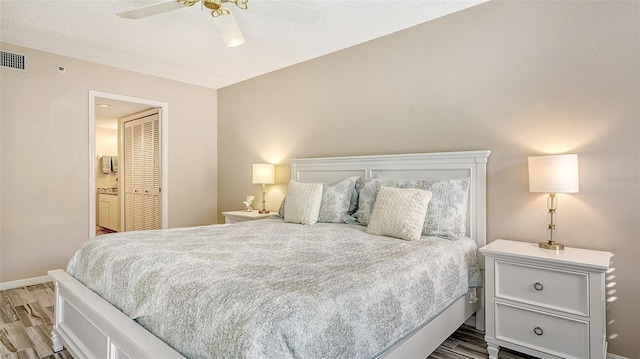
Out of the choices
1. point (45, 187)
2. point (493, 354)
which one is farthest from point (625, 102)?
point (45, 187)

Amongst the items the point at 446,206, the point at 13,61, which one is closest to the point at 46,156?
the point at 13,61

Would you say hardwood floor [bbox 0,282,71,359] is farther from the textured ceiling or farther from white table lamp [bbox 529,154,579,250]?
white table lamp [bbox 529,154,579,250]

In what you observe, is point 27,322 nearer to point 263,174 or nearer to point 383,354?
point 263,174

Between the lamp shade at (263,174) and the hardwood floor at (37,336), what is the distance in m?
2.26

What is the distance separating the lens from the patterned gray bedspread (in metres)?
1.13

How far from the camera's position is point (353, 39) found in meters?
3.28

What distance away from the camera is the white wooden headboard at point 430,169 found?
2.57 m

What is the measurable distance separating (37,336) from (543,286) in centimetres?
335

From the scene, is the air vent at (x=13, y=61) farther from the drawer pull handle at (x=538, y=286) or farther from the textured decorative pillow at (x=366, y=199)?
the drawer pull handle at (x=538, y=286)

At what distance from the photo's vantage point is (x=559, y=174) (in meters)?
2.04

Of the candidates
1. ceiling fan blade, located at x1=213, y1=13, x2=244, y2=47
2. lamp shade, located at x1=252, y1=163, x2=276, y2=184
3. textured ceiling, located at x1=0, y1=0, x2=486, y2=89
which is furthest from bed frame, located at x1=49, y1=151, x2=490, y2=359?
ceiling fan blade, located at x1=213, y1=13, x2=244, y2=47

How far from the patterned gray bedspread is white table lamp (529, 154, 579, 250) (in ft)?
1.95

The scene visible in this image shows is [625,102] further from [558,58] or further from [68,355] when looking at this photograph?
[68,355]

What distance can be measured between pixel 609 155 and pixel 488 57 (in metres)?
1.05
